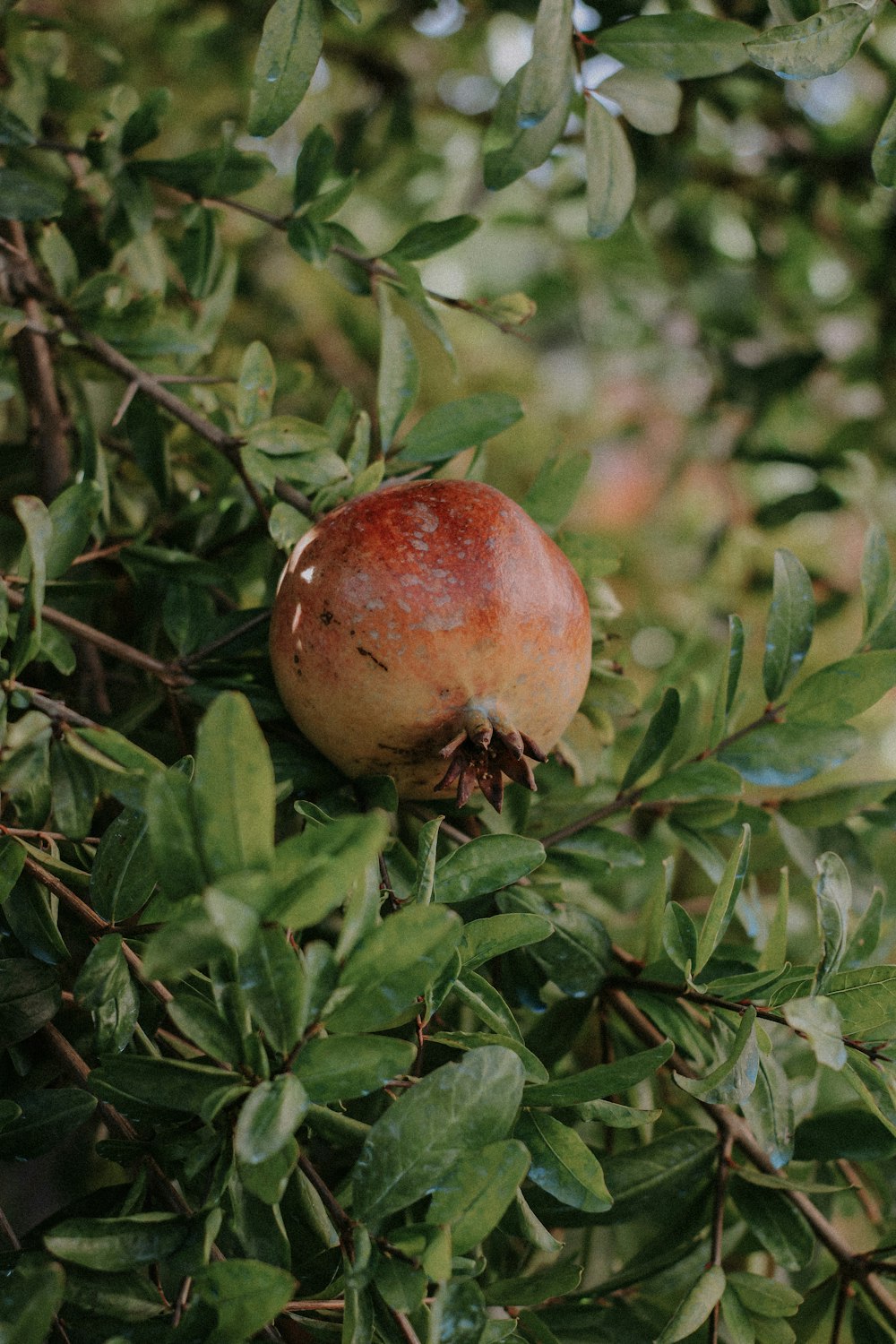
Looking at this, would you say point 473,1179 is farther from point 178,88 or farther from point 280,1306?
point 178,88

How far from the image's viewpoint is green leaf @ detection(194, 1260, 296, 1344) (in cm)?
33

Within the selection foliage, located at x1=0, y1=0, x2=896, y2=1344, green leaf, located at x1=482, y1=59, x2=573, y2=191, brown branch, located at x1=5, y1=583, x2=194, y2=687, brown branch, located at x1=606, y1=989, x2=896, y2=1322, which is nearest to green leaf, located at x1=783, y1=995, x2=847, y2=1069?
foliage, located at x1=0, y1=0, x2=896, y2=1344

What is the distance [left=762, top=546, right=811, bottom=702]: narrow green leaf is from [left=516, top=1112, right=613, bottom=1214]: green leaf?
259 mm

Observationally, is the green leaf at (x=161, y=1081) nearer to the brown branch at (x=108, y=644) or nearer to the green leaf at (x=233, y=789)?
the green leaf at (x=233, y=789)

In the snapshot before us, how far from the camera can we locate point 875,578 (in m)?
0.57

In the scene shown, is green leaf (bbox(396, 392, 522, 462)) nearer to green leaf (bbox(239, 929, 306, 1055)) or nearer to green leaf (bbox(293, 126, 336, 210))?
green leaf (bbox(293, 126, 336, 210))

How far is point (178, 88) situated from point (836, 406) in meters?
0.89

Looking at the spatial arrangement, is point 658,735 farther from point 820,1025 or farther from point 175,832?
point 175,832

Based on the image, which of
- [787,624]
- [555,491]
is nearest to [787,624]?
[787,624]

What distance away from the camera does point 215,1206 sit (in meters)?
0.36

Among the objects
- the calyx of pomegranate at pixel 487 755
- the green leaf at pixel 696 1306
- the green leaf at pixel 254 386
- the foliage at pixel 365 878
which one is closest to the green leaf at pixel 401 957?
the foliage at pixel 365 878

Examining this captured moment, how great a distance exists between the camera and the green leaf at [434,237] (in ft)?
1.94

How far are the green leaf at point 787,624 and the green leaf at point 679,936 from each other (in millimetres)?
160

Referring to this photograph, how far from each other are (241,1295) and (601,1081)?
16 cm
